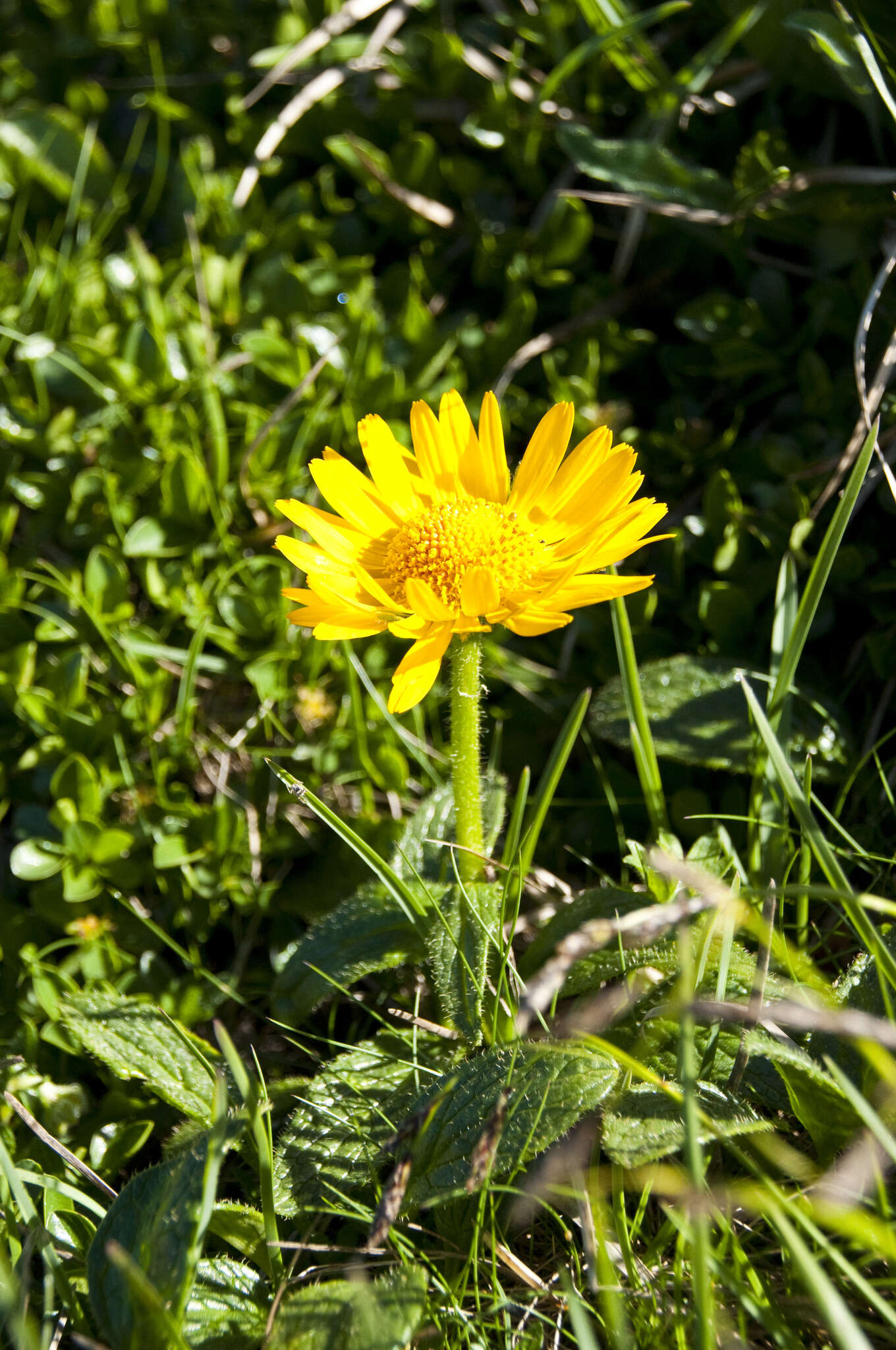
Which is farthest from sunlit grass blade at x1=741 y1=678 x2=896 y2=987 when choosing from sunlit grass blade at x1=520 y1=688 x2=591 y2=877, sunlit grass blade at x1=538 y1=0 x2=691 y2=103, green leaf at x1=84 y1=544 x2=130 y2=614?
sunlit grass blade at x1=538 y1=0 x2=691 y2=103

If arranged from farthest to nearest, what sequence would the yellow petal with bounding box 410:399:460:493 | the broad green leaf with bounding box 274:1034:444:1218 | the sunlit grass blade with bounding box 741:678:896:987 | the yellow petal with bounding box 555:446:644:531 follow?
the yellow petal with bounding box 410:399:460:493 → the yellow petal with bounding box 555:446:644:531 → the broad green leaf with bounding box 274:1034:444:1218 → the sunlit grass blade with bounding box 741:678:896:987

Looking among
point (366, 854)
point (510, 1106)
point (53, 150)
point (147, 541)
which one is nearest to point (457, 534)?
point (366, 854)

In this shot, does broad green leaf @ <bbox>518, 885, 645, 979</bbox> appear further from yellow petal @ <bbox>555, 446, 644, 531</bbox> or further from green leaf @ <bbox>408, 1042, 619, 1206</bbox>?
yellow petal @ <bbox>555, 446, 644, 531</bbox>

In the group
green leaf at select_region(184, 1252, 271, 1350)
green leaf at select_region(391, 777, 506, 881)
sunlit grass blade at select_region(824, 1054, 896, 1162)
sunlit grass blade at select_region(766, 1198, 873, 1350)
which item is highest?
sunlit grass blade at select_region(824, 1054, 896, 1162)

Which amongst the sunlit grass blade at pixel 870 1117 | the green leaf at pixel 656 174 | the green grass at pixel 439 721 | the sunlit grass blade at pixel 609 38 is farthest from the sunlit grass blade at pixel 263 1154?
the sunlit grass blade at pixel 609 38

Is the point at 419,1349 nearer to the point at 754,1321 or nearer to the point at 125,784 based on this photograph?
the point at 754,1321

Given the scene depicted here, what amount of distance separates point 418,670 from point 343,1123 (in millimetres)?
792

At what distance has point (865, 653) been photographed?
2383 mm

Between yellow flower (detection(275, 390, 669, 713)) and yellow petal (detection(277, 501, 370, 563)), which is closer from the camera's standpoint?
yellow flower (detection(275, 390, 669, 713))

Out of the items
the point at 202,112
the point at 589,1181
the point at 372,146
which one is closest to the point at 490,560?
the point at 589,1181

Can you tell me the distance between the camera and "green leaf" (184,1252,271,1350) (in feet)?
5.05

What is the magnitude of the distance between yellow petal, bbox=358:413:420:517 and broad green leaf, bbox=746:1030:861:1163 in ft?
3.68

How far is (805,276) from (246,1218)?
2550mm

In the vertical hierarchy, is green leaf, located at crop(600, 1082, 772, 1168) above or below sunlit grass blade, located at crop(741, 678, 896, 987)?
below
